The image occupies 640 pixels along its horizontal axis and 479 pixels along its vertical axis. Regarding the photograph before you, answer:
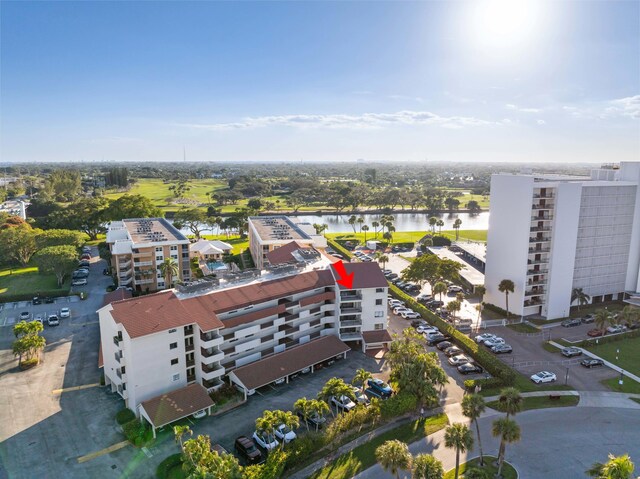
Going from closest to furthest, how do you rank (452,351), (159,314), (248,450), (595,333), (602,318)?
(248,450) → (159,314) → (452,351) → (602,318) → (595,333)

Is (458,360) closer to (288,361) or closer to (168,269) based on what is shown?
(288,361)

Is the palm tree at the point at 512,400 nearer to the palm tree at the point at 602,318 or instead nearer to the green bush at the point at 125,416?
the green bush at the point at 125,416

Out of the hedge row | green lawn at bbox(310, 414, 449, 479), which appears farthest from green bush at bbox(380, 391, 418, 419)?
the hedge row

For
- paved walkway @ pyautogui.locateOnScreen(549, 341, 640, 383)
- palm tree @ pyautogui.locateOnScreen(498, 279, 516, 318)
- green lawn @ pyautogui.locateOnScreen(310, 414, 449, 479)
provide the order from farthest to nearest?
1. palm tree @ pyautogui.locateOnScreen(498, 279, 516, 318)
2. paved walkway @ pyautogui.locateOnScreen(549, 341, 640, 383)
3. green lawn @ pyautogui.locateOnScreen(310, 414, 449, 479)

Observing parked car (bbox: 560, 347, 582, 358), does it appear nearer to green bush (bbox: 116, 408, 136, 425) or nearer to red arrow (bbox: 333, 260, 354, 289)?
red arrow (bbox: 333, 260, 354, 289)

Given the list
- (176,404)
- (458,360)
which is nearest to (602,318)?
(458,360)

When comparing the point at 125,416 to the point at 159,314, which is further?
the point at 159,314
